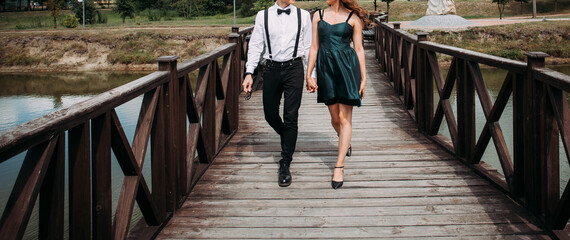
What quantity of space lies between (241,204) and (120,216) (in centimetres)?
109

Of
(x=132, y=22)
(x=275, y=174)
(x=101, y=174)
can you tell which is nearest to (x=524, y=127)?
(x=275, y=174)

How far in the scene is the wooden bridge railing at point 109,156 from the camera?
1.81 meters

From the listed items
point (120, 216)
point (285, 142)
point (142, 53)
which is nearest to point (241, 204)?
point (285, 142)

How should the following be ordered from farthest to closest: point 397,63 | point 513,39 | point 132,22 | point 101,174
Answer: point 132,22, point 513,39, point 397,63, point 101,174

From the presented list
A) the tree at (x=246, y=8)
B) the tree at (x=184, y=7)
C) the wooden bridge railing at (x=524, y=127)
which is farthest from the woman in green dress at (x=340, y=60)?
the tree at (x=184, y=7)

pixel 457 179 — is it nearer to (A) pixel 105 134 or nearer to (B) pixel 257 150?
(B) pixel 257 150

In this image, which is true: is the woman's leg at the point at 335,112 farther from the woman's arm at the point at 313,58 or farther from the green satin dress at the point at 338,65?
the woman's arm at the point at 313,58

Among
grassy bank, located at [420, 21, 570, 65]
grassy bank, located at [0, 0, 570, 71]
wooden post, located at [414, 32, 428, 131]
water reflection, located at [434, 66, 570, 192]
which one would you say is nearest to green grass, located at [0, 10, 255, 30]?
grassy bank, located at [0, 0, 570, 71]

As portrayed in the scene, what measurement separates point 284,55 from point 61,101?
45.9ft

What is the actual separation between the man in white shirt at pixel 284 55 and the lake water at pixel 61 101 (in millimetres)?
2693

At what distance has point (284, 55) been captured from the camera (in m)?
4.02

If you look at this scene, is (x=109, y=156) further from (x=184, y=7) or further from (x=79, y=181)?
(x=184, y=7)

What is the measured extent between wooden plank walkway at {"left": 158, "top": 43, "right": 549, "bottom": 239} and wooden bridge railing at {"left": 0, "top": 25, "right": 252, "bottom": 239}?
254 mm

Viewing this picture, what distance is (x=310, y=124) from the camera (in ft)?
21.6
